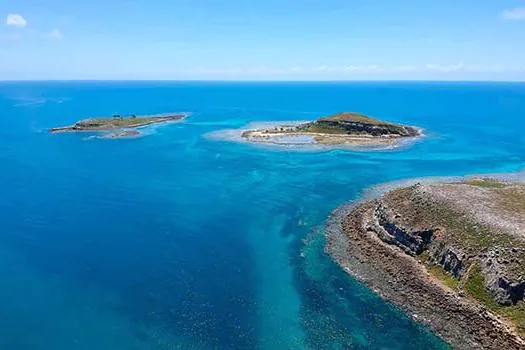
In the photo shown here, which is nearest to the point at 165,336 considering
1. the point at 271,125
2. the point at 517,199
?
the point at 517,199

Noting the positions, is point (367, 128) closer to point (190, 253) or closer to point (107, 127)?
point (107, 127)

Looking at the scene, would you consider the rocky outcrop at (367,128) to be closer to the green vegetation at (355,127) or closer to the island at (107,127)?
the green vegetation at (355,127)

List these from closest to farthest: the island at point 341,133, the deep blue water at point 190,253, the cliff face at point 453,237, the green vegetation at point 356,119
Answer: the deep blue water at point 190,253 → the cliff face at point 453,237 → the island at point 341,133 → the green vegetation at point 356,119

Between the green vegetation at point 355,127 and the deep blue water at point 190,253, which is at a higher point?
the green vegetation at point 355,127

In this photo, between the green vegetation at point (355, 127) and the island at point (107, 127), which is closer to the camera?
the green vegetation at point (355, 127)

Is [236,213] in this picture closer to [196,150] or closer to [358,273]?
[358,273]

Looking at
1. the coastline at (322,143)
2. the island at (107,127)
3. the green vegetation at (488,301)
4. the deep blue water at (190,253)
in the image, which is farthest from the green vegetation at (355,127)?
the green vegetation at (488,301)

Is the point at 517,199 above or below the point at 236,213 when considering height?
above

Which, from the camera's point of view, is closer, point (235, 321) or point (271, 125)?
point (235, 321)
